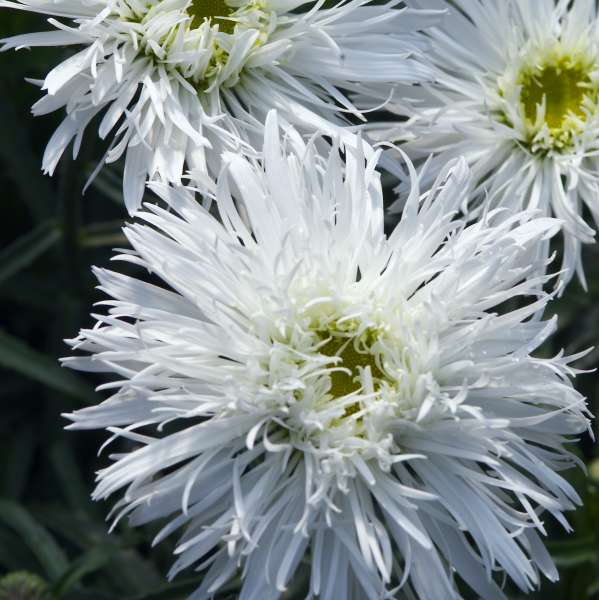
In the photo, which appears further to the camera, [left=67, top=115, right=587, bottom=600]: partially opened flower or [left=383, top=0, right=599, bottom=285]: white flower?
[left=383, top=0, right=599, bottom=285]: white flower

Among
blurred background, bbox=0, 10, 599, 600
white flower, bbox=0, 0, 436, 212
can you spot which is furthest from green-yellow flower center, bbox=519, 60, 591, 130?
blurred background, bbox=0, 10, 599, 600

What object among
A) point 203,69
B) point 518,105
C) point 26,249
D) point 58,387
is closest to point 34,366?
point 58,387

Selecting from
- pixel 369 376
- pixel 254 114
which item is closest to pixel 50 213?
pixel 254 114

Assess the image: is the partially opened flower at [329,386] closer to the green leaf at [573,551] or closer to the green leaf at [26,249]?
the green leaf at [573,551]

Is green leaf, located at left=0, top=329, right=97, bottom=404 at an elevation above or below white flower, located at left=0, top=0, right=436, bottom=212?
below

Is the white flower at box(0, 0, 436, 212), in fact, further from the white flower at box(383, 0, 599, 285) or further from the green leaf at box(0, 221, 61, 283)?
the green leaf at box(0, 221, 61, 283)

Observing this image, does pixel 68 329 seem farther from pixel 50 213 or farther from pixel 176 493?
pixel 176 493
